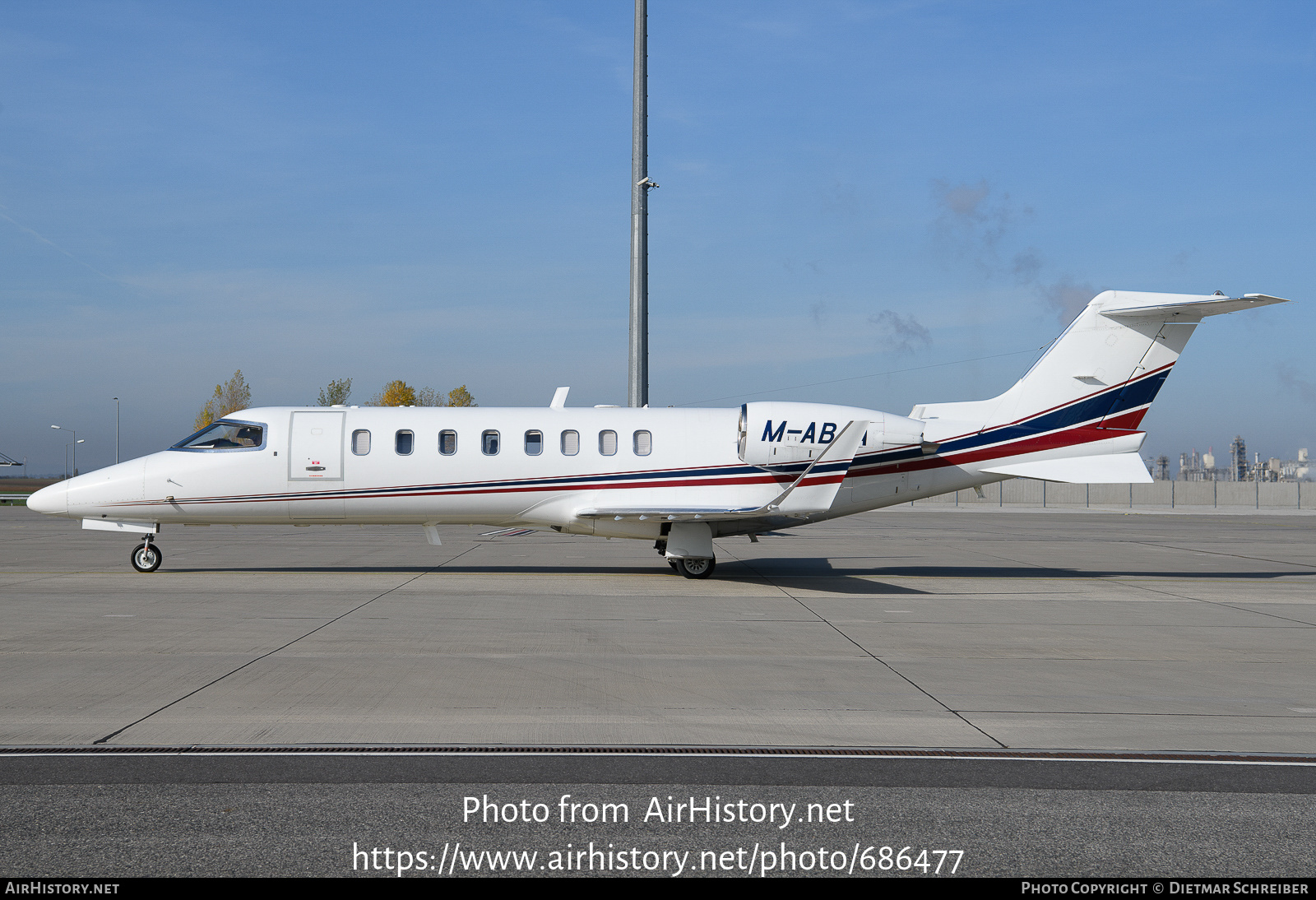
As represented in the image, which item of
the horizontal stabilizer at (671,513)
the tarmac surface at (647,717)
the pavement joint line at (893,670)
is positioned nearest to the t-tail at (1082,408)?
the tarmac surface at (647,717)

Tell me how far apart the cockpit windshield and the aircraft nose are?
1946 millimetres

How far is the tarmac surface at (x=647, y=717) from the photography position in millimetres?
4770

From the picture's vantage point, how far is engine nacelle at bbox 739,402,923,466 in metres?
17.0

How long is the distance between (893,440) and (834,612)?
207 inches

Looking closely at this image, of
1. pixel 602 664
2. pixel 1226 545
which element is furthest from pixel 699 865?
pixel 1226 545

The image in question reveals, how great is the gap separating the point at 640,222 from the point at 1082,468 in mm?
18634

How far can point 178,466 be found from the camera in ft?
55.3

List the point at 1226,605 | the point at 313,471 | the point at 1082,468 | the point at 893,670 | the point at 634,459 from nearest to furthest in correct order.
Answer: the point at 893,670 < the point at 1226,605 < the point at 313,471 < the point at 634,459 < the point at 1082,468

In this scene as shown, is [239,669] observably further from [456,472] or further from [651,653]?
[456,472]

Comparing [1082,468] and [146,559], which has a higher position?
[1082,468]

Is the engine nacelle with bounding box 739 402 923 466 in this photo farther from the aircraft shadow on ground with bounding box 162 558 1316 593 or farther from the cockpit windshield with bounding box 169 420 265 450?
the cockpit windshield with bounding box 169 420 265 450

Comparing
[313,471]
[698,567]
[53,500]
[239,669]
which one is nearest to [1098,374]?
[698,567]

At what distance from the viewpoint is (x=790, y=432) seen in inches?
667

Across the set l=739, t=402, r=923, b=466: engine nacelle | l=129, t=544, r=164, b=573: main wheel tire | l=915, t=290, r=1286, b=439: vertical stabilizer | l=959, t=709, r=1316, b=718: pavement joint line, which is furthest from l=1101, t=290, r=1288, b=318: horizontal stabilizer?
l=129, t=544, r=164, b=573: main wheel tire
